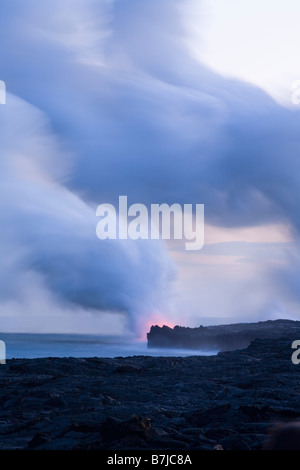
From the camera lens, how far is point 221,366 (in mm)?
33375

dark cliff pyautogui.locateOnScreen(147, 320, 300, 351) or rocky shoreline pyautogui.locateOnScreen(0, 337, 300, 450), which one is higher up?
dark cliff pyautogui.locateOnScreen(147, 320, 300, 351)

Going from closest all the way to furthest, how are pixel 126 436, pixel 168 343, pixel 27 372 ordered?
pixel 126 436
pixel 27 372
pixel 168 343

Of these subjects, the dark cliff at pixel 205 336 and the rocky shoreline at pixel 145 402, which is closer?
the rocky shoreline at pixel 145 402

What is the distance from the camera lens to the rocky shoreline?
14.4 m

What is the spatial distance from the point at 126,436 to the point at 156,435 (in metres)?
0.73

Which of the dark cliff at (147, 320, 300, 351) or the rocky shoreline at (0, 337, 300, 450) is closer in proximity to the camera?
the rocky shoreline at (0, 337, 300, 450)

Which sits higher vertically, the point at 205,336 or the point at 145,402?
the point at 205,336

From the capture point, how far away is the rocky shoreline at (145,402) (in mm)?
14445

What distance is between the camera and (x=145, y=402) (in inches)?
866

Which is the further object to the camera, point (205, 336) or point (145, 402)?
point (205, 336)

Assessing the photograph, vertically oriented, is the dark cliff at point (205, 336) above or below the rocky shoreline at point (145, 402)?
above

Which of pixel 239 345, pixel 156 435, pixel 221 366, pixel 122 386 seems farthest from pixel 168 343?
pixel 156 435
